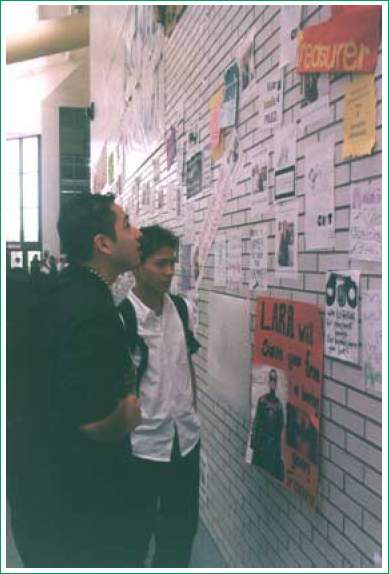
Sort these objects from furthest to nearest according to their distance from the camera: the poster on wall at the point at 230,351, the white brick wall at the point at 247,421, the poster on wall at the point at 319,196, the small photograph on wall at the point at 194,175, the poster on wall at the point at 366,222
Result: 1. the small photograph on wall at the point at 194,175
2. the poster on wall at the point at 230,351
3. the poster on wall at the point at 319,196
4. the white brick wall at the point at 247,421
5. the poster on wall at the point at 366,222

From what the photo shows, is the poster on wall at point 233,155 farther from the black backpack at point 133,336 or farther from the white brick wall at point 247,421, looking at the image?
the black backpack at point 133,336

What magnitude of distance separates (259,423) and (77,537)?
3.78 ft

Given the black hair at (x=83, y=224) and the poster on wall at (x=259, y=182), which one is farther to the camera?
the poster on wall at (x=259, y=182)

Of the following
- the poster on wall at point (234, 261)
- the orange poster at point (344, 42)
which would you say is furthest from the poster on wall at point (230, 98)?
the orange poster at point (344, 42)

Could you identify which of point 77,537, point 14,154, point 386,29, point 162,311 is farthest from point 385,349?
point 14,154

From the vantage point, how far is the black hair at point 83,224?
2348mm

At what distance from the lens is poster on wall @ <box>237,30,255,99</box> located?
313 centimetres

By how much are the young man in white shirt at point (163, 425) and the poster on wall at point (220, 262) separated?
614 millimetres

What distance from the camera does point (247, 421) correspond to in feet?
10.8

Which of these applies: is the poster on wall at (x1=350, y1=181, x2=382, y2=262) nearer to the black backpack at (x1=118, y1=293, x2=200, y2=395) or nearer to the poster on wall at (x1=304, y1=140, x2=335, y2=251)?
the poster on wall at (x1=304, y1=140, x2=335, y2=251)

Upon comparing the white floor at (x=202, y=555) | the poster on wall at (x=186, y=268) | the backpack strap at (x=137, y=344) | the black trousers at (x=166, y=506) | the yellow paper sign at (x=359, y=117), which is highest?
the yellow paper sign at (x=359, y=117)

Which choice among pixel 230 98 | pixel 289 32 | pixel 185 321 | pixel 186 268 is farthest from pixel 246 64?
pixel 186 268

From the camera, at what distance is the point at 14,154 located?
867 inches

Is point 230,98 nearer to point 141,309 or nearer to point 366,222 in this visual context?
point 141,309
